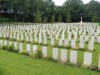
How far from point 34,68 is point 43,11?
59.7m

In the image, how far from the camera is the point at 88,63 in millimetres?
8516

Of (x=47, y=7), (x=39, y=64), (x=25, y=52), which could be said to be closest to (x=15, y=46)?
(x=25, y=52)

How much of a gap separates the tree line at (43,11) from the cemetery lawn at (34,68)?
46481 mm

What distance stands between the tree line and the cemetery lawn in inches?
1830

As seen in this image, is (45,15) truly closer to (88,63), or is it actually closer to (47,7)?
(47,7)

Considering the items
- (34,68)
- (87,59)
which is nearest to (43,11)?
(34,68)

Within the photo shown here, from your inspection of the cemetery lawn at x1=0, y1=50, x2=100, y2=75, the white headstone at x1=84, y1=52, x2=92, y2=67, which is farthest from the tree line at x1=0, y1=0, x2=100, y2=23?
the white headstone at x1=84, y1=52, x2=92, y2=67

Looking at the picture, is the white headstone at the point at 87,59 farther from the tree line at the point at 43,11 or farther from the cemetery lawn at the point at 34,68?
the tree line at the point at 43,11

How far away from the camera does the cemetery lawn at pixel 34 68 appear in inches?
316

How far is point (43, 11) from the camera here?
2665 inches

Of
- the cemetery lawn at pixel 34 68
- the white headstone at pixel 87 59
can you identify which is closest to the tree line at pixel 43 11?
the cemetery lawn at pixel 34 68

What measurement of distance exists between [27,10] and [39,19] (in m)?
Result: 4.17

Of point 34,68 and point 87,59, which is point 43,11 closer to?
point 34,68

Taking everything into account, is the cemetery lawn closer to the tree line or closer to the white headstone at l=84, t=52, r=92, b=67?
the white headstone at l=84, t=52, r=92, b=67
